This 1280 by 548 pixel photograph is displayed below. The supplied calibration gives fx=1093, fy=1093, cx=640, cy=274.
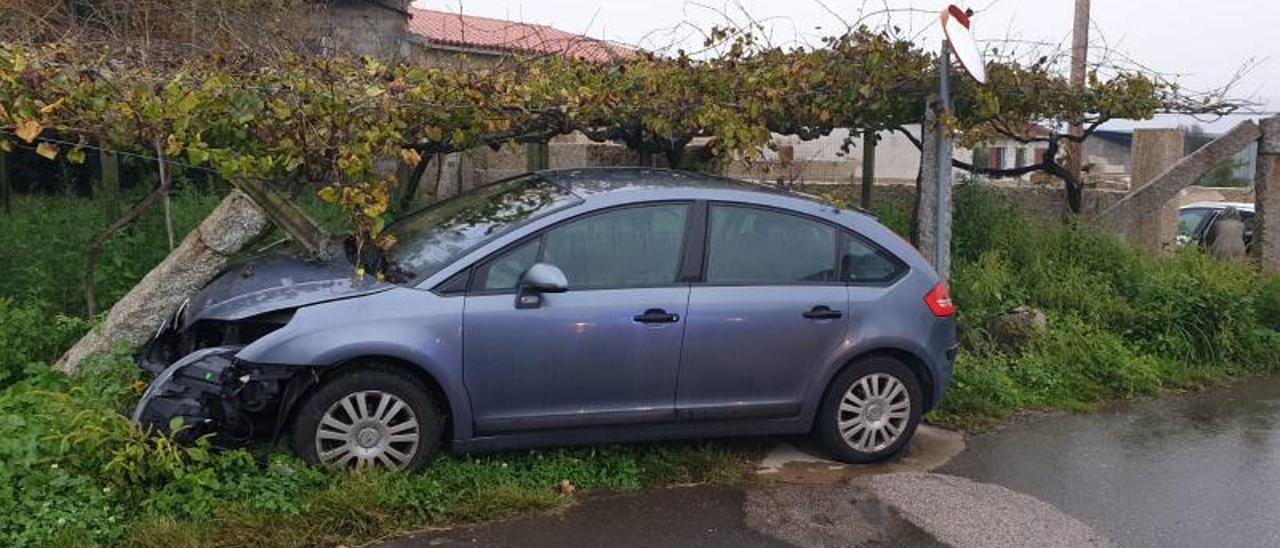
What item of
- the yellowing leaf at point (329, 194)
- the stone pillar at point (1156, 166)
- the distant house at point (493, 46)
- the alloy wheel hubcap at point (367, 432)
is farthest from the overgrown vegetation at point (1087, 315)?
the yellowing leaf at point (329, 194)

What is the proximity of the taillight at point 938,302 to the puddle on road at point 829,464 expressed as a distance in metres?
0.81

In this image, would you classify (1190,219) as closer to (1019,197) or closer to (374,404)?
(1019,197)

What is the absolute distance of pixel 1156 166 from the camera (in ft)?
36.8

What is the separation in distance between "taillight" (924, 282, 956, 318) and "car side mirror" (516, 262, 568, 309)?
2.01 metres

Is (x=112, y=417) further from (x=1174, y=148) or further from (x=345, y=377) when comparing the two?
(x=1174, y=148)

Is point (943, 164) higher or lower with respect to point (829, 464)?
higher

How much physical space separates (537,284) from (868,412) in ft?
6.38

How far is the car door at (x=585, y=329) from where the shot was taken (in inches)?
196

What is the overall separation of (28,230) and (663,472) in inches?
191

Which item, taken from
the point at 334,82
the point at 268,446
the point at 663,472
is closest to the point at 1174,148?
the point at 663,472

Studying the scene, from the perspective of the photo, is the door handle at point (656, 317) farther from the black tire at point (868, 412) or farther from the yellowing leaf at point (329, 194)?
the yellowing leaf at point (329, 194)

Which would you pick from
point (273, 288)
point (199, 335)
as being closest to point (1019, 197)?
point (273, 288)

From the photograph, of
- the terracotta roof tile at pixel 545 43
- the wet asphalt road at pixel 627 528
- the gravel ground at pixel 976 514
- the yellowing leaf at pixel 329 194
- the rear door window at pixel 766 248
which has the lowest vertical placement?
the gravel ground at pixel 976 514

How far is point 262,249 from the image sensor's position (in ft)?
20.1
